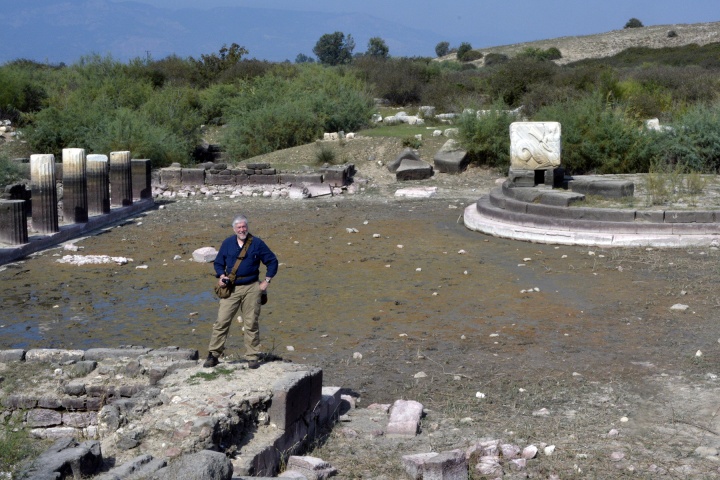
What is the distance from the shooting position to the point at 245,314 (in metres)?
7.24

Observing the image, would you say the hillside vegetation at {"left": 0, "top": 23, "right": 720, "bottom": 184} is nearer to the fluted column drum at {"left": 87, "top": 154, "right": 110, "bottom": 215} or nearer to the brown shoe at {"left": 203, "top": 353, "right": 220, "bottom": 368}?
the fluted column drum at {"left": 87, "top": 154, "right": 110, "bottom": 215}

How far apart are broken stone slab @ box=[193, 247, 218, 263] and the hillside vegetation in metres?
6.42

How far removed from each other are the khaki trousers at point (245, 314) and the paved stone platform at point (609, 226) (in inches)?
303

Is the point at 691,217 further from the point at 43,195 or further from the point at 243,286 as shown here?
the point at 43,195

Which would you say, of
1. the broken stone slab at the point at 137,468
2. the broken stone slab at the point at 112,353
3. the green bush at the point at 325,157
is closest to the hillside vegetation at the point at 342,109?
Answer: the green bush at the point at 325,157

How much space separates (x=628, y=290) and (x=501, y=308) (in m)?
1.81

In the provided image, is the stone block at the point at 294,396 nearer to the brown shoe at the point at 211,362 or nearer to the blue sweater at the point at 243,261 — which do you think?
the brown shoe at the point at 211,362

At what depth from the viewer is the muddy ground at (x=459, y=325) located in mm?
6320

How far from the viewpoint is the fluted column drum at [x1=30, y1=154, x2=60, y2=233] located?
46.6 feet

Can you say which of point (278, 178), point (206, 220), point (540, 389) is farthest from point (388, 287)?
point (278, 178)

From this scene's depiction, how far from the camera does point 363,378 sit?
7809 millimetres

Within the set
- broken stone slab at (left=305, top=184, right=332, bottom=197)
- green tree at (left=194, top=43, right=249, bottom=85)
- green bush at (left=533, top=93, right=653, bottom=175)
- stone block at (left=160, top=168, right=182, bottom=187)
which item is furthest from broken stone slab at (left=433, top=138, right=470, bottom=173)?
green tree at (left=194, top=43, right=249, bottom=85)

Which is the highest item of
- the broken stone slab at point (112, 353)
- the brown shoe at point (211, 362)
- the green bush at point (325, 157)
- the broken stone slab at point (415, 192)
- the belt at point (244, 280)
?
the green bush at point (325, 157)

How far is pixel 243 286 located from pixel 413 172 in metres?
13.8
